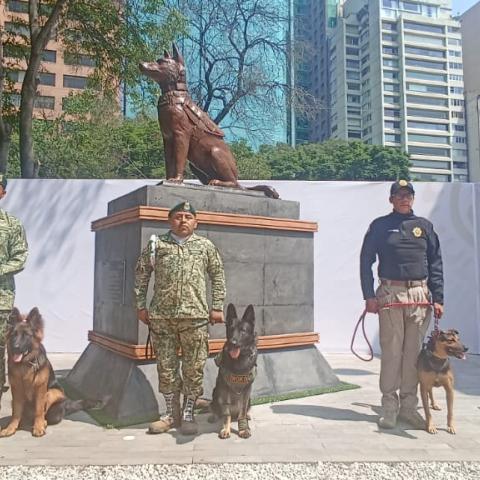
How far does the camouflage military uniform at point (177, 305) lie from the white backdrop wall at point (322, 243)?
435cm

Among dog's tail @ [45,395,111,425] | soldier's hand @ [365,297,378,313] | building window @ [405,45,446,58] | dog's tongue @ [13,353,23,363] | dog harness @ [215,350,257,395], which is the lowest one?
dog's tail @ [45,395,111,425]

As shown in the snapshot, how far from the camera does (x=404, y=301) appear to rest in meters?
4.36

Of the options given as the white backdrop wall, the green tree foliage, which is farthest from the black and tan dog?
the green tree foliage

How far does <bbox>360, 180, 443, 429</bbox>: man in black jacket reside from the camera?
438 cm

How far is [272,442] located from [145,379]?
1.35m

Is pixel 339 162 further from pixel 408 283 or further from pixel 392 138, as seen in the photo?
pixel 392 138

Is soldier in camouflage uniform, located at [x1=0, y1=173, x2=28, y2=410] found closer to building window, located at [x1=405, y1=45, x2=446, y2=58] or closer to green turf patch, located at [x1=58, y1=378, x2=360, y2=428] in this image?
green turf patch, located at [x1=58, y1=378, x2=360, y2=428]

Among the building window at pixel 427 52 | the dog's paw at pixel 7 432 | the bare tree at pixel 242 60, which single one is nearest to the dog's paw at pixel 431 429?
the dog's paw at pixel 7 432

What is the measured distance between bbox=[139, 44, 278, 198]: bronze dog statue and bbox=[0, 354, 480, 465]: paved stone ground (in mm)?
2532

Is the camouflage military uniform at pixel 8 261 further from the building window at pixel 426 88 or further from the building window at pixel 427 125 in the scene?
the building window at pixel 426 88

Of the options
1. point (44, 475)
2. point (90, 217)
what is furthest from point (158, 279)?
point (90, 217)

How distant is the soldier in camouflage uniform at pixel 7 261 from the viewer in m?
4.12

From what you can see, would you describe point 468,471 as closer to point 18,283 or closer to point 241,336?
point 241,336

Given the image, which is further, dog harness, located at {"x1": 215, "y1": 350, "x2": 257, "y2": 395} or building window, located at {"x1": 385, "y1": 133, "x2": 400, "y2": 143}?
building window, located at {"x1": 385, "y1": 133, "x2": 400, "y2": 143}
